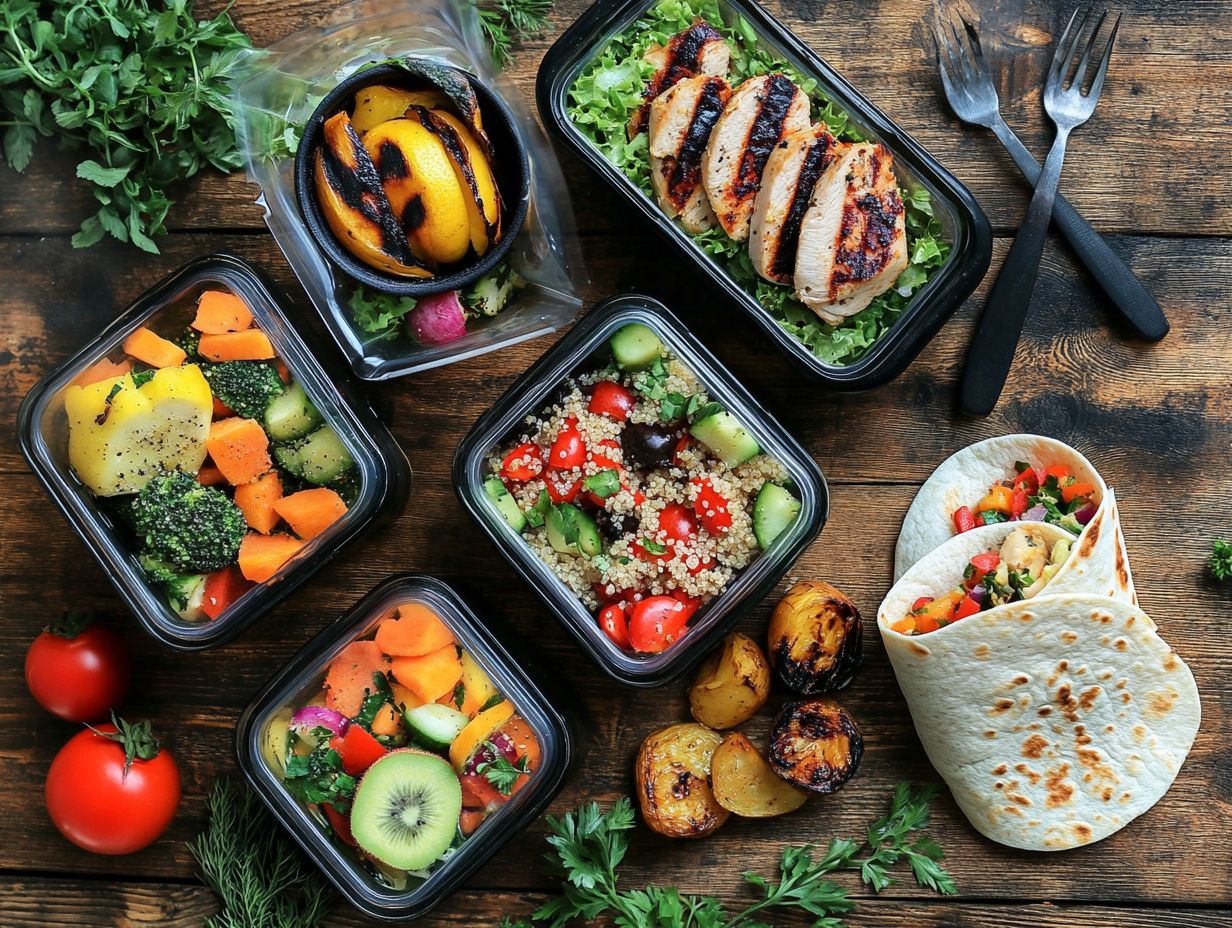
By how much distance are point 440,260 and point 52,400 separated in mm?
1006

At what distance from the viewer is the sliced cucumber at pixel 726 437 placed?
229cm

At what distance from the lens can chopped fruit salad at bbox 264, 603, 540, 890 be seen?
2.19m

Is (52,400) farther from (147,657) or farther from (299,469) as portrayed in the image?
(147,657)

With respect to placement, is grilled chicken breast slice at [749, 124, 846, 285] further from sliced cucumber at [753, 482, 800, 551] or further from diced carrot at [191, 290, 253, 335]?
diced carrot at [191, 290, 253, 335]

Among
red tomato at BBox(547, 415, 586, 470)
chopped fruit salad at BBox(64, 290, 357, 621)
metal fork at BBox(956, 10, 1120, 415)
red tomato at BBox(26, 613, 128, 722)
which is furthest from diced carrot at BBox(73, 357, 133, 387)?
metal fork at BBox(956, 10, 1120, 415)

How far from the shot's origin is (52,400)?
2.30 metres

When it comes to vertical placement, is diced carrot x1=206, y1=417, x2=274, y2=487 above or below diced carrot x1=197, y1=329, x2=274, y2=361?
below

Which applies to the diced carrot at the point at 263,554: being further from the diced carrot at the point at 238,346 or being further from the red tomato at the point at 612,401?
the red tomato at the point at 612,401

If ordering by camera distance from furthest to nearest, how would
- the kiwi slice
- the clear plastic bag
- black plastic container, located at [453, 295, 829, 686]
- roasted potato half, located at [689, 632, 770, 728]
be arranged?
roasted potato half, located at [689, 632, 770, 728]
the clear plastic bag
black plastic container, located at [453, 295, 829, 686]
the kiwi slice

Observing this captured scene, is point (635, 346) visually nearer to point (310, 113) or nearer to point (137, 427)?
point (310, 113)

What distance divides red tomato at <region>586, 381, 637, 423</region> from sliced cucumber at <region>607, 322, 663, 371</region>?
0.21ft

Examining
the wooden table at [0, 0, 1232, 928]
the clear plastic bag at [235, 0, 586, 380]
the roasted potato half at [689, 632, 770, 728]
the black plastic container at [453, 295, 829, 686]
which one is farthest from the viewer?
the wooden table at [0, 0, 1232, 928]

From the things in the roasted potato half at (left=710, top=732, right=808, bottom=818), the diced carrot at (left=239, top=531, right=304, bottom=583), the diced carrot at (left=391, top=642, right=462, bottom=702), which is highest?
the diced carrot at (left=239, top=531, right=304, bottom=583)

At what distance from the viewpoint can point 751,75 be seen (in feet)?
8.20
